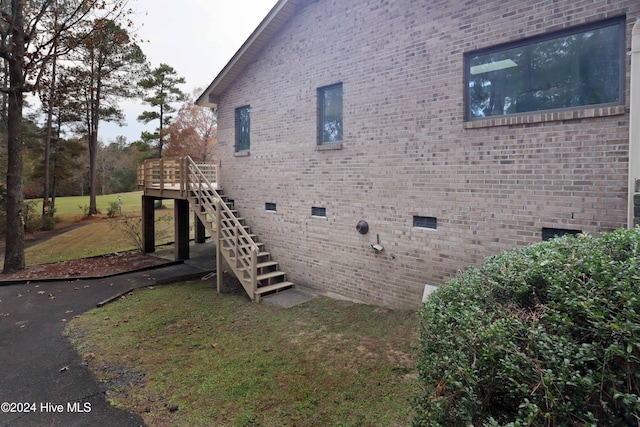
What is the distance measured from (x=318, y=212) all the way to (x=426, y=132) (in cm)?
346

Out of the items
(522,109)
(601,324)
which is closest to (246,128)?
(522,109)

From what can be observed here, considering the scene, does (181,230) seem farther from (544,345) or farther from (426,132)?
(544,345)

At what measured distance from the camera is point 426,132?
674 centimetres

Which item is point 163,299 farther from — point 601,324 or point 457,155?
point 601,324

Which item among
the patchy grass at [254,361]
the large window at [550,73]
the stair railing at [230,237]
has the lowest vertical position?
the patchy grass at [254,361]

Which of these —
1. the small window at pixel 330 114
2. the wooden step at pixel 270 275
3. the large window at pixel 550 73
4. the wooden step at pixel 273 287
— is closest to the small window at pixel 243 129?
the small window at pixel 330 114

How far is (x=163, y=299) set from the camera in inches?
348

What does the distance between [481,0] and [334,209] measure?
5.00 m

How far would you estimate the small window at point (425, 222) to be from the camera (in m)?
6.75

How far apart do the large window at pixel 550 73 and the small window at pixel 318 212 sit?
13.2 ft

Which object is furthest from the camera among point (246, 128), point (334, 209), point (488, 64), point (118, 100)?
point (118, 100)

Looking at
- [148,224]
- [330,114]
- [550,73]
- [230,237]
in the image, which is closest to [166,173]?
[148,224]

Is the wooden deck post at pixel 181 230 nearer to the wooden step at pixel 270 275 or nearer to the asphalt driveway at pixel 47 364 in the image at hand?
the asphalt driveway at pixel 47 364

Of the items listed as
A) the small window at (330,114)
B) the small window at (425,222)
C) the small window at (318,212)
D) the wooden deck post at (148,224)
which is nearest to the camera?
the small window at (425,222)
